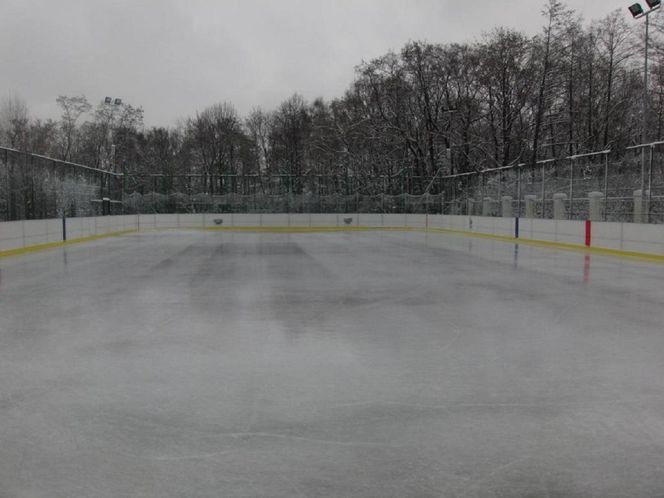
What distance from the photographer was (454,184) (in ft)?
132

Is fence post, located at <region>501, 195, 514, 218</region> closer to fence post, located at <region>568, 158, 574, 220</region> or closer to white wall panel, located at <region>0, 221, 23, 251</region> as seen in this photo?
fence post, located at <region>568, 158, 574, 220</region>

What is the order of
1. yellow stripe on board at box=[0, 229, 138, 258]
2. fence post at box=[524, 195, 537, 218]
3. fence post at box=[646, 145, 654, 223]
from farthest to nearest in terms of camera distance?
fence post at box=[524, 195, 537, 218], yellow stripe on board at box=[0, 229, 138, 258], fence post at box=[646, 145, 654, 223]

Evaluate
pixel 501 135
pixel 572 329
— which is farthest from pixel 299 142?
pixel 572 329

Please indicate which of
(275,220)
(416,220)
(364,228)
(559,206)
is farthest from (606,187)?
(275,220)

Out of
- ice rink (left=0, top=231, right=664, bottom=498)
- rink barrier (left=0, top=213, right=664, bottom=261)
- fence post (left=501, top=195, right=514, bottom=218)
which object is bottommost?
ice rink (left=0, top=231, right=664, bottom=498)

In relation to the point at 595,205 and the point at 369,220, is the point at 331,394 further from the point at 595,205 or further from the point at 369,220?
the point at 369,220

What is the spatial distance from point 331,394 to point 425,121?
5142 centimetres

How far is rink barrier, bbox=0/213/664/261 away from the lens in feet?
67.2

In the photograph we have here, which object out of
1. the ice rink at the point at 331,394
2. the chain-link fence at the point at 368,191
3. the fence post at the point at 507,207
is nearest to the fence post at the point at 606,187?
the chain-link fence at the point at 368,191

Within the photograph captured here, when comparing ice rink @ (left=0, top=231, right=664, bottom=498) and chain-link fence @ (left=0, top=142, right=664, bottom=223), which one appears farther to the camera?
chain-link fence @ (left=0, top=142, right=664, bottom=223)

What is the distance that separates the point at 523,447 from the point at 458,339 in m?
3.31

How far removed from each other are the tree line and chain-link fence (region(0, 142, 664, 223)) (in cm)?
154

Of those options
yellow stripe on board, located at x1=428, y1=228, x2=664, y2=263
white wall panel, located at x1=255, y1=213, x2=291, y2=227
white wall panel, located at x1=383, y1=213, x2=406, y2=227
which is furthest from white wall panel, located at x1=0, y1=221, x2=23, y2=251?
white wall panel, located at x1=383, y1=213, x2=406, y2=227

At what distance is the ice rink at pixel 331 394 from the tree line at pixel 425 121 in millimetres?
34440
